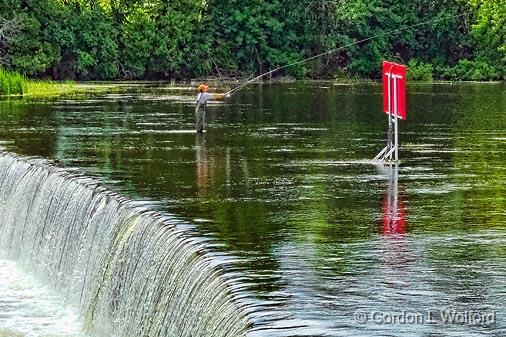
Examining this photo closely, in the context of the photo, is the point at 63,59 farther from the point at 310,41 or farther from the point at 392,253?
the point at 392,253

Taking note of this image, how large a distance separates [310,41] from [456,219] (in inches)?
2691

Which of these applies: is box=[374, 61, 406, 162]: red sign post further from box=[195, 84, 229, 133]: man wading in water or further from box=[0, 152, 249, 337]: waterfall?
box=[0, 152, 249, 337]: waterfall

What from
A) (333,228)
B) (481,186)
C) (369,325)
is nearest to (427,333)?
(369,325)

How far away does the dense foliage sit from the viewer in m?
75.8

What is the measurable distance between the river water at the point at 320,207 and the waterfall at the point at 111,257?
34 cm

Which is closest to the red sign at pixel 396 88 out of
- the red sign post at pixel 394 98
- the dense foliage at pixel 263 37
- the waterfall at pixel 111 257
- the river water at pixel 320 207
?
the red sign post at pixel 394 98

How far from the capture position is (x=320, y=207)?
57.0ft

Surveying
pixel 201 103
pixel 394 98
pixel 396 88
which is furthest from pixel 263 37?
pixel 396 88

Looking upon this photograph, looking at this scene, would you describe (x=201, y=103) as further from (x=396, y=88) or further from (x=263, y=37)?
(x=263, y=37)

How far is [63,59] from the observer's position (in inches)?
2960

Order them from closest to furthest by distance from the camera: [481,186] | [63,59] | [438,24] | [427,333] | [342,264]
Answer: [427,333] < [342,264] < [481,186] < [63,59] < [438,24]

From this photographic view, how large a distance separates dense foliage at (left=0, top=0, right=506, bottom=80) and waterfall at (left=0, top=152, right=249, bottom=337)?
52.1 metres

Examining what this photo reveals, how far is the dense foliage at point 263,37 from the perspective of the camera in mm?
75750

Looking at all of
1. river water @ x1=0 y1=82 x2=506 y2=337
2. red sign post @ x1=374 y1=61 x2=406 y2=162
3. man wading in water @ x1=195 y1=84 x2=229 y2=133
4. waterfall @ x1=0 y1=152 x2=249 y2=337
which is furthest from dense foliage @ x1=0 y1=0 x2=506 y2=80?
waterfall @ x1=0 y1=152 x2=249 y2=337
